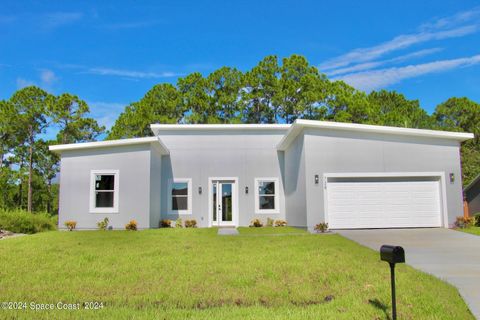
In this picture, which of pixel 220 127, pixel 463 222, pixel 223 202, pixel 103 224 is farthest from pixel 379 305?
pixel 220 127

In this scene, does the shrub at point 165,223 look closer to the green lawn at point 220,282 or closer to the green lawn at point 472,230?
the green lawn at point 220,282

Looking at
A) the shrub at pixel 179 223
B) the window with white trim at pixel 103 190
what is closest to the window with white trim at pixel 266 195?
the shrub at pixel 179 223

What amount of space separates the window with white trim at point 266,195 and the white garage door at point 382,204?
4.49 metres

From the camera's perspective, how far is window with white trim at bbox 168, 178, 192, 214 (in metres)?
17.6

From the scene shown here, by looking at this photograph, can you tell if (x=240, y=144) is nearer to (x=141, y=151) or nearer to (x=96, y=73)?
(x=141, y=151)

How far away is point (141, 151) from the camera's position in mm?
15164

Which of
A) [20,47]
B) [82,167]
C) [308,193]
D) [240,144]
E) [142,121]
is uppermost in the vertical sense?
[20,47]

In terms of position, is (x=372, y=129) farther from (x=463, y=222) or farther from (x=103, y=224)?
(x=103, y=224)

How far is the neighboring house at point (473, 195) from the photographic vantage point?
830 inches

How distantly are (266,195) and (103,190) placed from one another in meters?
7.03

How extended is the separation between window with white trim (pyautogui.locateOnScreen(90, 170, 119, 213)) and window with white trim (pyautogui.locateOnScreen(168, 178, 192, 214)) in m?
2.99

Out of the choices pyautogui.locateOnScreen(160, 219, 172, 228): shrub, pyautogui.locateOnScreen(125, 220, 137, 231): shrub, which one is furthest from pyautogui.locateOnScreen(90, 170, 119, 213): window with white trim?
pyautogui.locateOnScreen(160, 219, 172, 228): shrub

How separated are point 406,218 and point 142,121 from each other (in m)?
19.9

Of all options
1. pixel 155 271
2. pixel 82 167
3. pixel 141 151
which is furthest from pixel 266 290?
pixel 82 167
